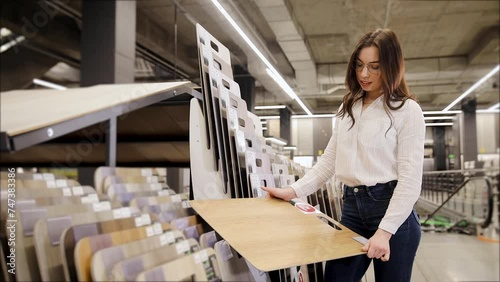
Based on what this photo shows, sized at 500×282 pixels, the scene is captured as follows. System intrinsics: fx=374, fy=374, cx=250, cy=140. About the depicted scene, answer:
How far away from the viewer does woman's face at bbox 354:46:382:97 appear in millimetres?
1177

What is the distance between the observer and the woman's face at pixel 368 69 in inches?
46.3

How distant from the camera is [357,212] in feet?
4.09

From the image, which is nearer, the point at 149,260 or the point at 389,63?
the point at 149,260

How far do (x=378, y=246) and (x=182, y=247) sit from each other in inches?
21.5

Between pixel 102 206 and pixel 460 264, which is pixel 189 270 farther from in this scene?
pixel 460 264

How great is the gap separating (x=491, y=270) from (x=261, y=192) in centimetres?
103

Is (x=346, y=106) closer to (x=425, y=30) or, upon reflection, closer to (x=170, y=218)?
(x=425, y=30)

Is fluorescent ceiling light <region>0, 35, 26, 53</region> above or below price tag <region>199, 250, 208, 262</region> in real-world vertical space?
above

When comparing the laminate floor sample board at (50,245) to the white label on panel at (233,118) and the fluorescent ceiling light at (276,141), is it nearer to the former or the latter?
the white label on panel at (233,118)

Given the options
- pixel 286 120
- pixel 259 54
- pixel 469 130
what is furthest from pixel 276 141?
pixel 469 130

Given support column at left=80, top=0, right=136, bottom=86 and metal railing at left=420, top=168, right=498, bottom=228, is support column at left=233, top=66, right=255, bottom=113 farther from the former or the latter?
support column at left=80, top=0, right=136, bottom=86

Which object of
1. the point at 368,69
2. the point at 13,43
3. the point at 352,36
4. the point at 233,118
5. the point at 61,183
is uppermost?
the point at 13,43

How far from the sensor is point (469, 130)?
1.33 m

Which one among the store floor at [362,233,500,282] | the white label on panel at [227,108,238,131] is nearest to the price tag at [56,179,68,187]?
the white label on panel at [227,108,238,131]
